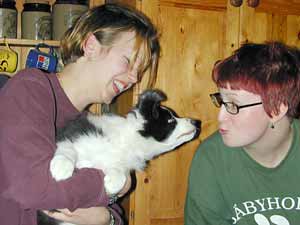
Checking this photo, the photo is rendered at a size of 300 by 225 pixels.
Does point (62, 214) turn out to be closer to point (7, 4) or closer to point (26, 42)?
point (26, 42)

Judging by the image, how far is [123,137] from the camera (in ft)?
4.96

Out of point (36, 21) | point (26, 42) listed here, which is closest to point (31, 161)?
point (26, 42)

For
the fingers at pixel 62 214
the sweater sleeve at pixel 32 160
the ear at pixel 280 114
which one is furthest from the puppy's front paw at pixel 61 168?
the ear at pixel 280 114

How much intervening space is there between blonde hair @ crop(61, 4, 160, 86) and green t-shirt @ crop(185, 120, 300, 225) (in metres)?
0.42

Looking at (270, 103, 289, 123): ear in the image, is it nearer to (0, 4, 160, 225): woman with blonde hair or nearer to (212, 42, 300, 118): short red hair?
(212, 42, 300, 118): short red hair

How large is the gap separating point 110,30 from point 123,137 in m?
0.39

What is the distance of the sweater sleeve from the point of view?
1.05 m

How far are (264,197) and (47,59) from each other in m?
1.20

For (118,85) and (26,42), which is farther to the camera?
(26,42)

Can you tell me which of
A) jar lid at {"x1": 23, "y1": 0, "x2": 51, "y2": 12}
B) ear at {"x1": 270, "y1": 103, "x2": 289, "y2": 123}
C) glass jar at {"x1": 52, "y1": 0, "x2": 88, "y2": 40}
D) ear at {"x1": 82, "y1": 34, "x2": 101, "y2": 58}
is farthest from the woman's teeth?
jar lid at {"x1": 23, "y1": 0, "x2": 51, "y2": 12}

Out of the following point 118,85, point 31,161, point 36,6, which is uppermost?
point 36,6

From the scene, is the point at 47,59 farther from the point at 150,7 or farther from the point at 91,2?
the point at 150,7

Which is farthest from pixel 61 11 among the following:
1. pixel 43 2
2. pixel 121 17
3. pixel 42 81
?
pixel 42 81

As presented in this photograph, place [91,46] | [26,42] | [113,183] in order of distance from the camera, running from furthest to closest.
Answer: [26,42]
[91,46]
[113,183]
